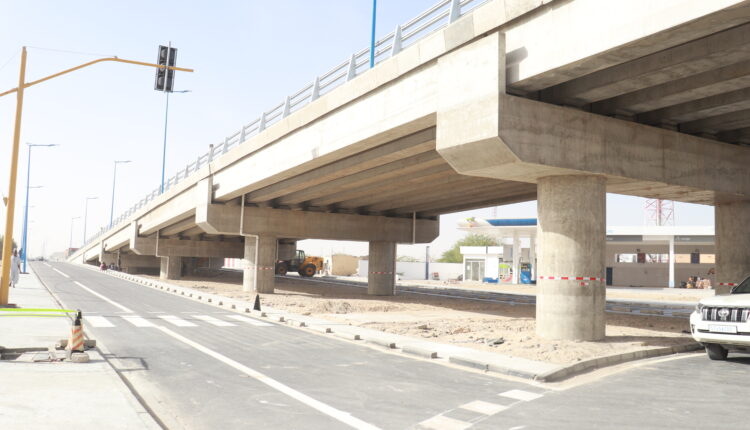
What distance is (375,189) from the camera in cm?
2659

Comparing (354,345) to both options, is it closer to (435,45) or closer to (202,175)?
(435,45)

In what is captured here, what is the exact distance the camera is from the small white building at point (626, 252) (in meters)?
49.3

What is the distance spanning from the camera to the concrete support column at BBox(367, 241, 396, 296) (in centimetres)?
3434

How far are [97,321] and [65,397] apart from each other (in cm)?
1090

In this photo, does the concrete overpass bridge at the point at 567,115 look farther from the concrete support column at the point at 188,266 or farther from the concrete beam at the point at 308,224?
the concrete support column at the point at 188,266

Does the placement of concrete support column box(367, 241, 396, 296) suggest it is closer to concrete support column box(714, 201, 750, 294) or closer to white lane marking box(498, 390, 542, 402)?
concrete support column box(714, 201, 750, 294)

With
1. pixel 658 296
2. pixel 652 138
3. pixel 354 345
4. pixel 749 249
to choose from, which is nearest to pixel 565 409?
pixel 354 345

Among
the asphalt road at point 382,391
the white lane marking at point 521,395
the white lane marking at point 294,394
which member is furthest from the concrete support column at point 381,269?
the white lane marking at point 521,395

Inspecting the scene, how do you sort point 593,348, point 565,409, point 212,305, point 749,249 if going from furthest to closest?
point 212,305 < point 749,249 < point 593,348 < point 565,409

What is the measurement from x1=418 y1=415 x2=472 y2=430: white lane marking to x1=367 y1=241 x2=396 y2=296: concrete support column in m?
27.2

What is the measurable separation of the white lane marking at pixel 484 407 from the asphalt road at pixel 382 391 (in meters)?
0.03

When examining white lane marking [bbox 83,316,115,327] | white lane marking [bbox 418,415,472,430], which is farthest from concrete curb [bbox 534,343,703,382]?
white lane marking [bbox 83,316,115,327]

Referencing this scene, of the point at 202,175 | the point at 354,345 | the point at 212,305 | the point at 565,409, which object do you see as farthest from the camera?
the point at 202,175

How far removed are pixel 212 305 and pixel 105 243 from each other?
57.1 meters
